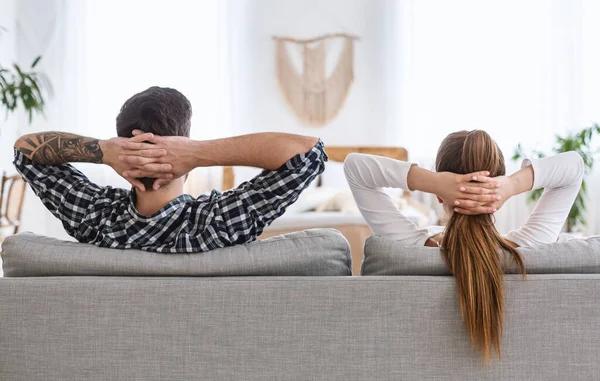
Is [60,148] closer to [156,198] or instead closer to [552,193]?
[156,198]

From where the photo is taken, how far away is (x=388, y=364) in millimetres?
1198

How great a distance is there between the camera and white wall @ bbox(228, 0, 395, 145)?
594cm

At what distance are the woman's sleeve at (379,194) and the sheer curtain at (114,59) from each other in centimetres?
438

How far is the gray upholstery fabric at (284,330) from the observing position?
119cm

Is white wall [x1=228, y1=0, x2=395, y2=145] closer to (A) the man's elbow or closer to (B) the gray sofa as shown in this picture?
(A) the man's elbow

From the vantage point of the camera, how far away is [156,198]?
4.72 ft

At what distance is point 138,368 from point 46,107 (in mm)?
4972

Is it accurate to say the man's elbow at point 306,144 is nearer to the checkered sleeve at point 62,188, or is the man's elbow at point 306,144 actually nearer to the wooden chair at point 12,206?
the checkered sleeve at point 62,188

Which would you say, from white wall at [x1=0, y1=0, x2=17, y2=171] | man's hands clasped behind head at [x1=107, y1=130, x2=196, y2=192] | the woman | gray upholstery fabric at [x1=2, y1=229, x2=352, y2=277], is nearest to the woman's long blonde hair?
the woman

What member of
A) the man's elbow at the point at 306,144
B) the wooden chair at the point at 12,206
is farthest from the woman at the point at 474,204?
the wooden chair at the point at 12,206

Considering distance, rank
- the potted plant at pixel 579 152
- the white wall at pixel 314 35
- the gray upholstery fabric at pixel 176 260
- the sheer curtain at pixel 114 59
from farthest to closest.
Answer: the white wall at pixel 314 35, the sheer curtain at pixel 114 59, the potted plant at pixel 579 152, the gray upholstery fabric at pixel 176 260

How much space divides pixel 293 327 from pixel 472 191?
1.60 feet

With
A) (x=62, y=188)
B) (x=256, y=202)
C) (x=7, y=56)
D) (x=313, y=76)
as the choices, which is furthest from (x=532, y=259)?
(x=7, y=56)

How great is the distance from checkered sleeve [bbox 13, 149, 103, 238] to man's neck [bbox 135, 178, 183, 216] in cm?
11
